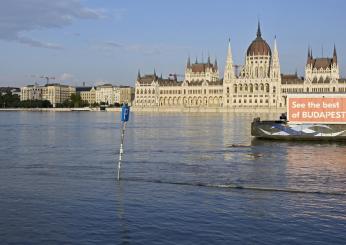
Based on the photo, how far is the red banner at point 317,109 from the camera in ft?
137

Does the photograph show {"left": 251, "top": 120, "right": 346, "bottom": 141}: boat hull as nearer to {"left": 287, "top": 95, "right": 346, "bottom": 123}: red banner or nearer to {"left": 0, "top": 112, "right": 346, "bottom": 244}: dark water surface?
{"left": 287, "top": 95, "right": 346, "bottom": 123}: red banner

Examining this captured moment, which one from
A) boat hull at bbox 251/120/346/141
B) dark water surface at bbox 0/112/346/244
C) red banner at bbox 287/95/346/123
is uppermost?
red banner at bbox 287/95/346/123

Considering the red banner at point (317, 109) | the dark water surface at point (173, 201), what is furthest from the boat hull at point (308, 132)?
the dark water surface at point (173, 201)

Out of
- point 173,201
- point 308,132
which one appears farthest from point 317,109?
point 173,201

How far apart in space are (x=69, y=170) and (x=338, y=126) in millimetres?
25691

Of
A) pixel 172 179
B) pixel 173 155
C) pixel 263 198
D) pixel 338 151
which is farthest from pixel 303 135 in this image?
pixel 263 198

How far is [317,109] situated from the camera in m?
42.0

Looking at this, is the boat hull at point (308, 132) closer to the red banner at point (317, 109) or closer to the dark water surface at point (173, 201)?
the red banner at point (317, 109)

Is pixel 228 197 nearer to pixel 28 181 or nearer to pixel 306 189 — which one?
pixel 306 189

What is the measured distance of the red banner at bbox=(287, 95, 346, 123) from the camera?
41.8m

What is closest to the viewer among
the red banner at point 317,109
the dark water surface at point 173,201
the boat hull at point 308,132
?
the dark water surface at point 173,201

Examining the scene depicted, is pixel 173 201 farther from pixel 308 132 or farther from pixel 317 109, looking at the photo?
pixel 317 109

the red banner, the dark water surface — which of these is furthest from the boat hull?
the dark water surface

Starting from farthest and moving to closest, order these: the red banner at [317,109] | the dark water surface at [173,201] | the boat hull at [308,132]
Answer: the boat hull at [308,132]
the red banner at [317,109]
the dark water surface at [173,201]
